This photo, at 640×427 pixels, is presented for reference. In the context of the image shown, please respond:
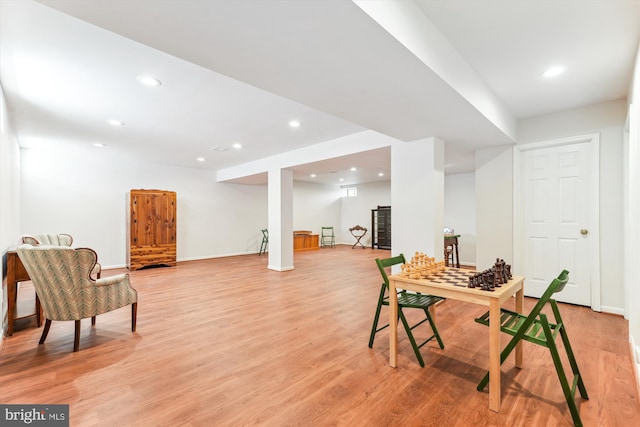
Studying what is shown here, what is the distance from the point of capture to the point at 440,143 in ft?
12.4

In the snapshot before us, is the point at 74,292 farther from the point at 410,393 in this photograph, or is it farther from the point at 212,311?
the point at 410,393

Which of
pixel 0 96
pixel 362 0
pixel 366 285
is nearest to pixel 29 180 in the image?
pixel 0 96

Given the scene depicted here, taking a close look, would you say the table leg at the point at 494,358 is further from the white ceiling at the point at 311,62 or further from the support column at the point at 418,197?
the support column at the point at 418,197

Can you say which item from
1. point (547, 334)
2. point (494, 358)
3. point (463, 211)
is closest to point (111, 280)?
point (494, 358)

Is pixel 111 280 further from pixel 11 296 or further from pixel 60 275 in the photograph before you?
pixel 11 296

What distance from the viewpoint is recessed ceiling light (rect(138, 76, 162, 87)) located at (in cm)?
276

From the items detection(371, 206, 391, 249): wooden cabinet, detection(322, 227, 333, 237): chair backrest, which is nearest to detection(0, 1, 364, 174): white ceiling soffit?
detection(371, 206, 391, 249): wooden cabinet

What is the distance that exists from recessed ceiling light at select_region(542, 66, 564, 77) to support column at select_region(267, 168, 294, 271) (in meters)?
4.52

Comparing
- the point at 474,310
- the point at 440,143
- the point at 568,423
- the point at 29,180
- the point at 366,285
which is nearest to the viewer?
the point at 568,423

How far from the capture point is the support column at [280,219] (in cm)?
611

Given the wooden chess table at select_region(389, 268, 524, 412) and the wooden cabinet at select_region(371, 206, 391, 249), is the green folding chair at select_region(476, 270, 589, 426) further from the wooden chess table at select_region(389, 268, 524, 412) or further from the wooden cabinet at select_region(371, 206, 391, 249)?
the wooden cabinet at select_region(371, 206, 391, 249)

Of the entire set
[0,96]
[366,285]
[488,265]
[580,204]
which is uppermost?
[0,96]

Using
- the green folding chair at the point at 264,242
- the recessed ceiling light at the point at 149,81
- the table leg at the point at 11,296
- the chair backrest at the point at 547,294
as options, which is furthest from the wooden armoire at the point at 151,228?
the chair backrest at the point at 547,294

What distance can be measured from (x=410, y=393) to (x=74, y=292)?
9.37 feet
